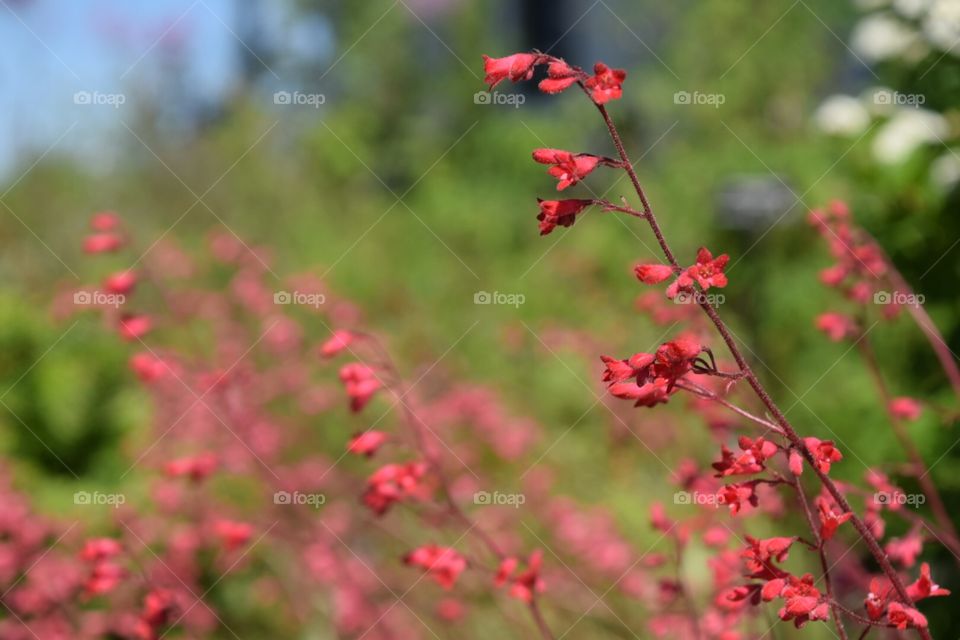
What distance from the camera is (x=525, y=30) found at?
64.1ft

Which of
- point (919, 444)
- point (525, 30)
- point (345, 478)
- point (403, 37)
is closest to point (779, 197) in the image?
point (919, 444)

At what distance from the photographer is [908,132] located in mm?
3082

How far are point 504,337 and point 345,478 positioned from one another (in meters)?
2.26

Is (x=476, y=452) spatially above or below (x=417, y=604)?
below

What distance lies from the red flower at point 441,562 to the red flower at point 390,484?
11 cm

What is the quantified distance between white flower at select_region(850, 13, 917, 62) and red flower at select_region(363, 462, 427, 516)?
2311 millimetres

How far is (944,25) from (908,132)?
33 cm

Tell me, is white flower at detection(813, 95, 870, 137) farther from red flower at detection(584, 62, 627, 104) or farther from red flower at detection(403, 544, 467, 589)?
red flower at detection(584, 62, 627, 104)

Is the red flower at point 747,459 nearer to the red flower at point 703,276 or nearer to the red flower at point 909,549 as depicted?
the red flower at point 703,276

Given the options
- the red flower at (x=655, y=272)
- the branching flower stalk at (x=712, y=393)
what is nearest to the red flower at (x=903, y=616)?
the branching flower stalk at (x=712, y=393)

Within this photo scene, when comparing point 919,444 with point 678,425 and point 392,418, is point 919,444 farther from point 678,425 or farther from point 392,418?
point 392,418

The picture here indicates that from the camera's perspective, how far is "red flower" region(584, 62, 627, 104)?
1.21 meters

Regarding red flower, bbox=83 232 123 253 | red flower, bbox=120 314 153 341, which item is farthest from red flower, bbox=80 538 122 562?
red flower, bbox=83 232 123 253

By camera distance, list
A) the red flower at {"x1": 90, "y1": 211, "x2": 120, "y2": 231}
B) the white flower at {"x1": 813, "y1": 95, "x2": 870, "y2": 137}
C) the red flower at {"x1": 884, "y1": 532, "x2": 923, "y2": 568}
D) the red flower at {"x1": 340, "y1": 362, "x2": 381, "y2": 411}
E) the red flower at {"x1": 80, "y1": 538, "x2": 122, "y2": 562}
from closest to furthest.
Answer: the red flower at {"x1": 884, "y1": 532, "x2": 923, "y2": 568}
the red flower at {"x1": 340, "y1": 362, "x2": 381, "y2": 411}
the red flower at {"x1": 80, "y1": 538, "x2": 122, "y2": 562}
the red flower at {"x1": 90, "y1": 211, "x2": 120, "y2": 231}
the white flower at {"x1": 813, "y1": 95, "x2": 870, "y2": 137}
